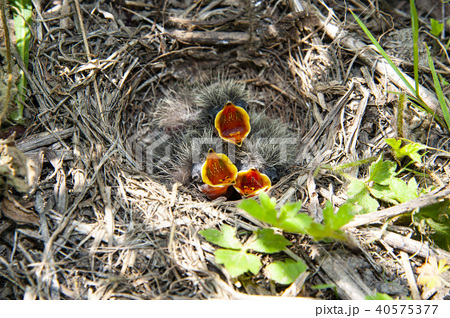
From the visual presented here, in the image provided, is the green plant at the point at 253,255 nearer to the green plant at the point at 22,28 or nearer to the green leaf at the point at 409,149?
the green leaf at the point at 409,149

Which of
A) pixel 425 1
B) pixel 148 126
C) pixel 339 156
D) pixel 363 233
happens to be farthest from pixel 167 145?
pixel 425 1

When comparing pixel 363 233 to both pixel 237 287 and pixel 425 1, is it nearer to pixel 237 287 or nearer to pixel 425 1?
pixel 237 287

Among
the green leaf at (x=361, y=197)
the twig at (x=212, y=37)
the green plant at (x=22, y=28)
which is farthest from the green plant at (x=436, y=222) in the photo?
the green plant at (x=22, y=28)

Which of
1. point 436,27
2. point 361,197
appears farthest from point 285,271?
point 436,27

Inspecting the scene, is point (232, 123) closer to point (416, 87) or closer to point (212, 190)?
point (212, 190)

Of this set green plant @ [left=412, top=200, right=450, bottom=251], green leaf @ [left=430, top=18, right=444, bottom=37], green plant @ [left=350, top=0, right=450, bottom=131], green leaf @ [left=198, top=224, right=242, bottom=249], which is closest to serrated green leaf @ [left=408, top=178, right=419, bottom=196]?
green plant @ [left=412, top=200, right=450, bottom=251]

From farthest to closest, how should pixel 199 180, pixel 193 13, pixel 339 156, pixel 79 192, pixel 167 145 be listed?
pixel 193 13 → pixel 167 145 → pixel 199 180 → pixel 339 156 → pixel 79 192
